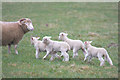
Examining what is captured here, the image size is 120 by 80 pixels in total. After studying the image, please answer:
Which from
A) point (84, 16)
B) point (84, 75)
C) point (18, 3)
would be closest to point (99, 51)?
point (84, 75)

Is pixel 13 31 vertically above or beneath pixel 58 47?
above

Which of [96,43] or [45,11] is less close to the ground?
[45,11]

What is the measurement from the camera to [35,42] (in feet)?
34.9

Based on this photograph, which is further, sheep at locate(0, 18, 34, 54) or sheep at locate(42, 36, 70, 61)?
sheep at locate(0, 18, 34, 54)

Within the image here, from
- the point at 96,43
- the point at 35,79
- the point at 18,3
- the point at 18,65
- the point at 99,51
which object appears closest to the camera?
the point at 35,79

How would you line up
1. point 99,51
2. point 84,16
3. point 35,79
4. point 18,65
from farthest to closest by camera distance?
point 84,16, point 99,51, point 18,65, point 35,79

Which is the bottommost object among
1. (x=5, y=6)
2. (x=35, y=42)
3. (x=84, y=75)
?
(x=84, y=75)

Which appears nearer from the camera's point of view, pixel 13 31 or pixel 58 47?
pixel 58 47

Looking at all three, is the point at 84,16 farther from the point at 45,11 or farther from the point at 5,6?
the point at 5,6

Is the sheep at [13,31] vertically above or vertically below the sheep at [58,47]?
above

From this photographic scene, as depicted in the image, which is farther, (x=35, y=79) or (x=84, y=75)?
(x=84, y=75)

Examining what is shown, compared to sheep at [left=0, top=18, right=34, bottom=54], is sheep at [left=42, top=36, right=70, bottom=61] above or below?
below

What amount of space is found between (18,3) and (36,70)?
2348cm

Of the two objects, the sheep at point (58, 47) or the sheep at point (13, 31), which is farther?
the sheep at point (13, 31)
